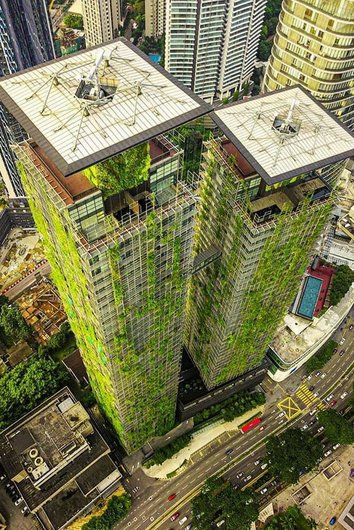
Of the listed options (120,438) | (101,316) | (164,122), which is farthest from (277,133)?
(120,438)

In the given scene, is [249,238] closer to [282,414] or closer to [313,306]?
[313,306]

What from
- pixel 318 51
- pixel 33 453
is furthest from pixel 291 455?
pixel 318 51

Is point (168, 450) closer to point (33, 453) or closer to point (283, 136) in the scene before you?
point (33, 453)

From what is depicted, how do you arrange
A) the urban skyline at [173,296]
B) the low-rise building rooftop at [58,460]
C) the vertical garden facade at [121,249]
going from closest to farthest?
1. the vertical garden facade at [121,249]
2. the urban skyline at [173,296]
3. the low-rise building rooftop at [58,460]

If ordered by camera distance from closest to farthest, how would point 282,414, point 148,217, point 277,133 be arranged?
point 148,217 → point 277,133 → point 282,414

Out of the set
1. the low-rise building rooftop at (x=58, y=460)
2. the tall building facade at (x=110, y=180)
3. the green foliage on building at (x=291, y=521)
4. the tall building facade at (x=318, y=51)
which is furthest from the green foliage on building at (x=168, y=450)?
the tall building facade at (x=318, y=51)

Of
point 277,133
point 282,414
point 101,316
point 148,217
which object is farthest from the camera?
point 282,414

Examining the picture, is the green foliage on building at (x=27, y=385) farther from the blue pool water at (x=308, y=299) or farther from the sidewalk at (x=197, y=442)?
the blue pool water at (x=308, y=299)
